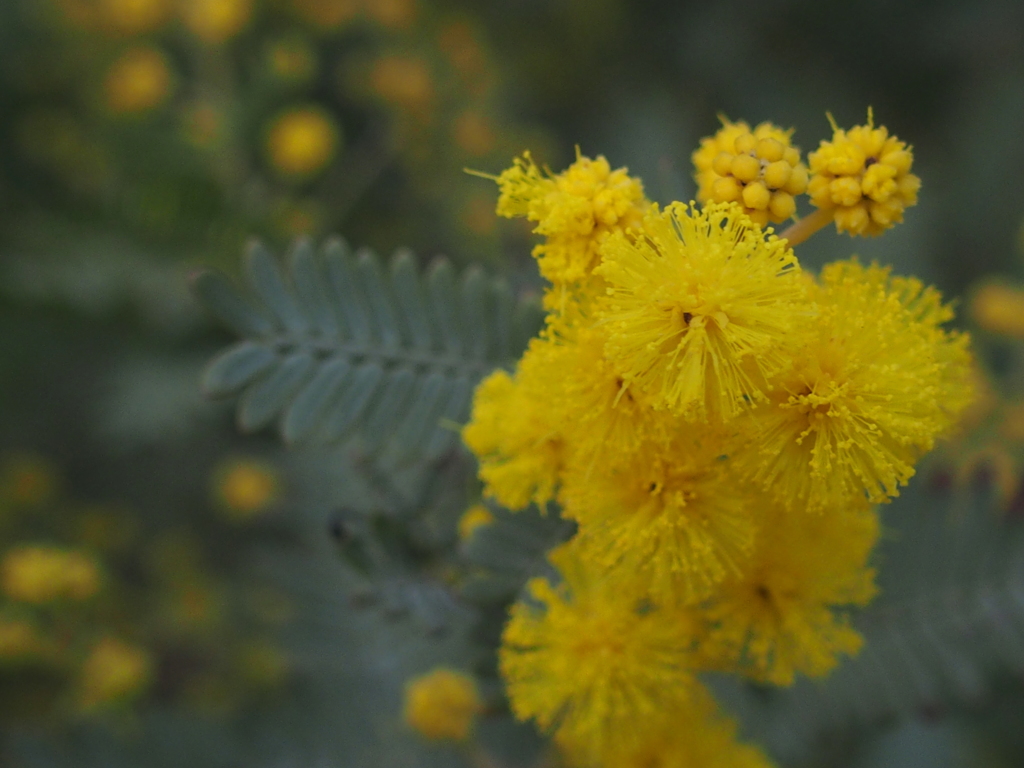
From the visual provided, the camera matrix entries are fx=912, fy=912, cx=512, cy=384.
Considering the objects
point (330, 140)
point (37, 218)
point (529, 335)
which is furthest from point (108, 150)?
point (529, 335)

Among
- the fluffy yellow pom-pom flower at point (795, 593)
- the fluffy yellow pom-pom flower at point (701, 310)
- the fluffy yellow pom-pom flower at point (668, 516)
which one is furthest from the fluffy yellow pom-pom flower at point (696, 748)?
the fluffy yellow pom-pom flower at point (701, 310)

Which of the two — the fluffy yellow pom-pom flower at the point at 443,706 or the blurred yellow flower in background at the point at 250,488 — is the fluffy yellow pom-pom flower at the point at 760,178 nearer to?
the fluffy yellow pom-pom flower at the point at 443,706

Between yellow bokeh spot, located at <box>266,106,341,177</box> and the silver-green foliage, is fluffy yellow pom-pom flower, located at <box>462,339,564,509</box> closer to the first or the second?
the silver-green foliage

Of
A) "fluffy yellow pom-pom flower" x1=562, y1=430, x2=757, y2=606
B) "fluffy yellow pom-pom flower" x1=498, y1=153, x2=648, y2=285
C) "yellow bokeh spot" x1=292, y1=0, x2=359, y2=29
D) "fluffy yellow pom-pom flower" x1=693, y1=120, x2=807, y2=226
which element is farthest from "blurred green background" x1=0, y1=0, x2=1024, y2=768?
"fluffy yellow pom-pom flower" x1=693, y1=120, x2=807, y2=226

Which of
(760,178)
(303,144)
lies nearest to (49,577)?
(303,144)

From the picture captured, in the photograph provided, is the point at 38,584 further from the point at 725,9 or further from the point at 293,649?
the point at 725,9

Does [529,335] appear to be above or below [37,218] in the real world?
below

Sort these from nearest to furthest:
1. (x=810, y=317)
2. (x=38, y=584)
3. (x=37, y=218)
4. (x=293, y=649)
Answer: (x=810, y=317)
(x=38, y=584)
(x=293, y=649)
(x=37, y=218)
